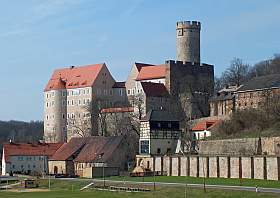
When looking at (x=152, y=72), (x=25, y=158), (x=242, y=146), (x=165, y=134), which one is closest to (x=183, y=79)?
(x=152, y=72)

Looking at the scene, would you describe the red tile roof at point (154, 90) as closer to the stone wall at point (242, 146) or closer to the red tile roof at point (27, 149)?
the red tile roof at point (27, 149)

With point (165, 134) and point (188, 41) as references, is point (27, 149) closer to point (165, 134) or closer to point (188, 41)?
point (165, 134)

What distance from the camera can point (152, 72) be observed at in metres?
119

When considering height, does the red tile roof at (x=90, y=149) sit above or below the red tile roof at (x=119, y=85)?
below

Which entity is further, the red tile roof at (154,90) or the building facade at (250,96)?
the red tile roof at (154,90)

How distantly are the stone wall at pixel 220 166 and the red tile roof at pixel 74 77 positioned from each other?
5312cm

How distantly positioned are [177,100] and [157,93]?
3451 millimetres

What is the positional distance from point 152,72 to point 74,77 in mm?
22877

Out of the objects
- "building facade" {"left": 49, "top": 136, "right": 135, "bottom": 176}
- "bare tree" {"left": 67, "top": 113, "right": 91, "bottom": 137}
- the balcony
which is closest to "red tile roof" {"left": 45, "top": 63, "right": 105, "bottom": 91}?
"bare tree" {"left": 67, "top": 113, "right": 91, "bottom": 137}

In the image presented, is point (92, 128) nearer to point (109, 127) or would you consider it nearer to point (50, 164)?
point (109, 127)

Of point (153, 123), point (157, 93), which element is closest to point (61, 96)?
point (157, 93)

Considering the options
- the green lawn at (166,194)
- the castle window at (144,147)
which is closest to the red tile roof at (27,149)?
the castle window at (144,147)

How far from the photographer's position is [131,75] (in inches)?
4884

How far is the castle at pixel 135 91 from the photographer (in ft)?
359
